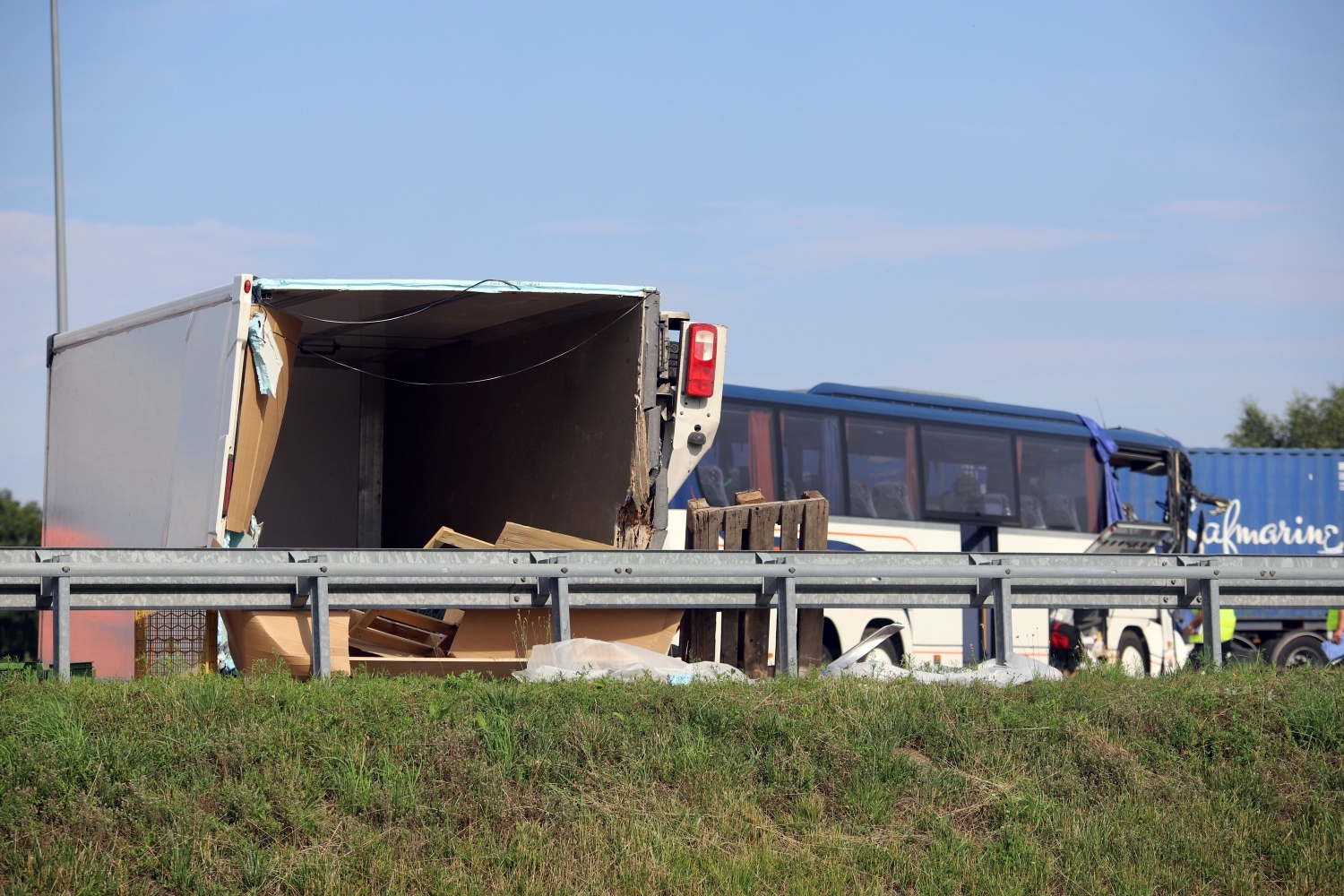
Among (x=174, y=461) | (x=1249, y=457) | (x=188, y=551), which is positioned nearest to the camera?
(x=188, y=551)

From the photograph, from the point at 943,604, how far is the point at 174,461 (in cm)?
501

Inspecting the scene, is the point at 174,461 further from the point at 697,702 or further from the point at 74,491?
the point at 697,702

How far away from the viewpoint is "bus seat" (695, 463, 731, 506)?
49.8 ft

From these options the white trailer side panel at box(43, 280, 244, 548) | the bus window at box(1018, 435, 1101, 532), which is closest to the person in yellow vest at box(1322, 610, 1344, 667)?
the bus window at box(1018, 435, 1101, 532)

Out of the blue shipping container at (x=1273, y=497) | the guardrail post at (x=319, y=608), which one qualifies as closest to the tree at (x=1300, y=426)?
the blue shipping container at (x=1273, y=497)

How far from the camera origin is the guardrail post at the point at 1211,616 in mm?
7430

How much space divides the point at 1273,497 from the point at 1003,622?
1857cm

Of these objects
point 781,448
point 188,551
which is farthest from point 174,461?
point 781,448

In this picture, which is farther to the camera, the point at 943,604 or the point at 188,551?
the point at 943,604

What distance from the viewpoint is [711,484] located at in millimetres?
15234

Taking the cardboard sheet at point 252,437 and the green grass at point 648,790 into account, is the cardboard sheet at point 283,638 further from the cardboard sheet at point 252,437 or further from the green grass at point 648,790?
the green grass at point 648,790

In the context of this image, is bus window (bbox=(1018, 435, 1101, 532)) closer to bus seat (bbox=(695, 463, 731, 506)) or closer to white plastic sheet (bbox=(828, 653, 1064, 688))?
bus seat (bbox=(695, 463, 731, 506))

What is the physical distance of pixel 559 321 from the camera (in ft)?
34.5

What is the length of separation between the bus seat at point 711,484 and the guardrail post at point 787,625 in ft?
26.2
